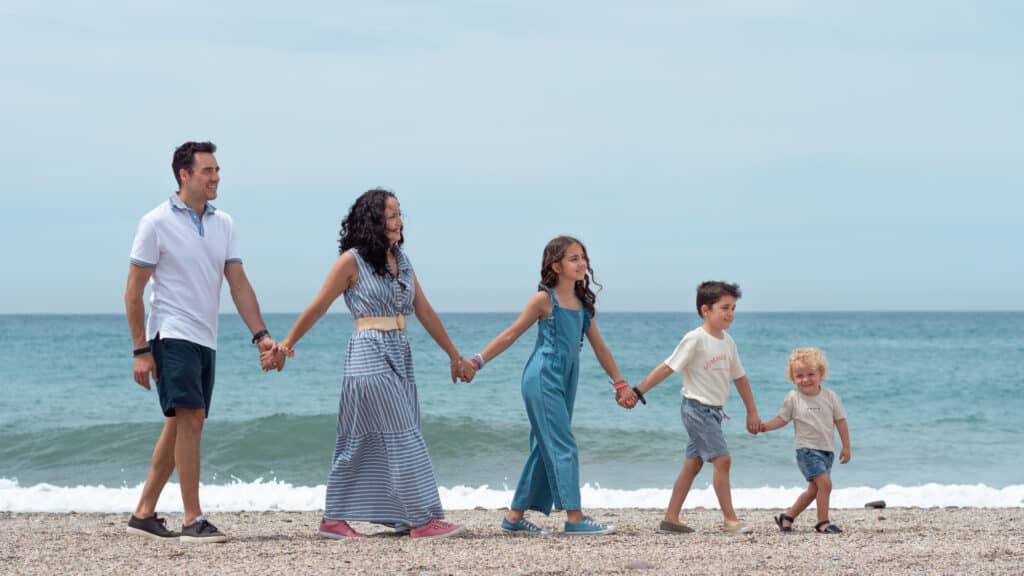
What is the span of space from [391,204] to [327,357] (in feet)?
86.7

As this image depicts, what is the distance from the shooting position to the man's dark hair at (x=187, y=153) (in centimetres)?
548

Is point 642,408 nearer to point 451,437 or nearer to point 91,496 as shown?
point 451,437

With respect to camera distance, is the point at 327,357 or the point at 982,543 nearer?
the point at 982,543

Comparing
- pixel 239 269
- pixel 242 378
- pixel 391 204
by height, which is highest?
pixel 391 204

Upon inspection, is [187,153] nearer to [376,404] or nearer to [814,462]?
[376,404]

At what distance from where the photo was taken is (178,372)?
205 inches

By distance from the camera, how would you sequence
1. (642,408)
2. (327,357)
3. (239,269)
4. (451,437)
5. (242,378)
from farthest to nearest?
(327,357)
(242,378)
(642,408)
(451,437)
(239,269)

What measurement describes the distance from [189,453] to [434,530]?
1338mm

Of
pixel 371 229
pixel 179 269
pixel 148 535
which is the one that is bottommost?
pixel 148 535

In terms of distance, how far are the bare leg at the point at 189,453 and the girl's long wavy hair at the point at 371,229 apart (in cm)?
118

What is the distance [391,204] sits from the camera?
559cm

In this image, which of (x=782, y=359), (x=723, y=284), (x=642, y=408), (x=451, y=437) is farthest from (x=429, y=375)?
(x=723, y=284)

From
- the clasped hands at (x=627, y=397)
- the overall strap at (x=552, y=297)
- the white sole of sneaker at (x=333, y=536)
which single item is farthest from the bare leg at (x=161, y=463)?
the clasped hands at (x=627, y=397)

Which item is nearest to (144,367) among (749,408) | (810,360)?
(749,408)
